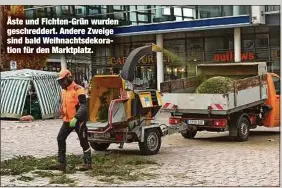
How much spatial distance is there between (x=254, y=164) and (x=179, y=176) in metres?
1.74

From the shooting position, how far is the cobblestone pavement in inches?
286

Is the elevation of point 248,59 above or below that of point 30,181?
above

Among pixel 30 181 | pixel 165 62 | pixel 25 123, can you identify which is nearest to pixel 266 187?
pixel 30 181

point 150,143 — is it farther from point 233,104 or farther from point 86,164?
point 233,104

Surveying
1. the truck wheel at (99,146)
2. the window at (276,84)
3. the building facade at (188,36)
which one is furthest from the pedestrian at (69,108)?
the building facade at (188,36)

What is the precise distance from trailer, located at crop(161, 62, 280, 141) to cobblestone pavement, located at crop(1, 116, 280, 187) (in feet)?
1.40

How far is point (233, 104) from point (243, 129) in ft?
2.83

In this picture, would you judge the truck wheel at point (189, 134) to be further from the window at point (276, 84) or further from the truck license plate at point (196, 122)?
the window at point (276, 84)

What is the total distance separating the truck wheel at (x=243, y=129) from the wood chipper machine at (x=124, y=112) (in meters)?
2.36

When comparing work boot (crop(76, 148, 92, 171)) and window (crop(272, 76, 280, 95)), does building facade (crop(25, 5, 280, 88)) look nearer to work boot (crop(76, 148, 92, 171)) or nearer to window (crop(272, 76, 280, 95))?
window (crop(272, 76, 280, 95))

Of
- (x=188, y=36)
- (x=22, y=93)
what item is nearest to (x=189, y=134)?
(x=22, y=93)

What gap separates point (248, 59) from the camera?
73.9 ft

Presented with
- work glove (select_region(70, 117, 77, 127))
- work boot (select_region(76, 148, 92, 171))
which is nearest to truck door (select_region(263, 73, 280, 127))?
work boot (select_region(76, 148, 92, 171))

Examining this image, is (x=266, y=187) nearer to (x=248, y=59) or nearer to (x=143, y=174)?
(x=143, y=174)
